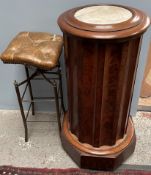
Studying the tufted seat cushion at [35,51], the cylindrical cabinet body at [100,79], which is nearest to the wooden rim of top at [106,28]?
the cylindrical cabinet body at [100,79]

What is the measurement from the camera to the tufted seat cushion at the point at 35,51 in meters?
1.15

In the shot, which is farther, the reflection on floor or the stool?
the reflection on floor

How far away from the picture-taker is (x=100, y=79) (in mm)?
1048

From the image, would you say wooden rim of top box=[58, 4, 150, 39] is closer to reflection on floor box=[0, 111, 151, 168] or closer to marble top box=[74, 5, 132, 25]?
marble top box=[74, 5, 132, 25]

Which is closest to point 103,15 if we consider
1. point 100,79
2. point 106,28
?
point 106,28

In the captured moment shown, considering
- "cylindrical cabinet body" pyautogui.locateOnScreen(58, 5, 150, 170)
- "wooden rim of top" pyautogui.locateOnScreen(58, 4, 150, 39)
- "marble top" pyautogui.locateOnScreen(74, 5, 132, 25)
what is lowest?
"cylindrical cabinet body" pyautogui.locateOnScreen(58, 5, 150, 170)

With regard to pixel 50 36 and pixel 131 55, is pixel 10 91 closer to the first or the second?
pixel 50 36

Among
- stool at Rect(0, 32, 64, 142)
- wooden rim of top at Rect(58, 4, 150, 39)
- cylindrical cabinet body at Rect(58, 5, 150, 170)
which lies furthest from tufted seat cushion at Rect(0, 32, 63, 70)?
wooden rim of top at Rect(58, 4, 150, 39)

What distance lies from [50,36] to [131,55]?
50 cm

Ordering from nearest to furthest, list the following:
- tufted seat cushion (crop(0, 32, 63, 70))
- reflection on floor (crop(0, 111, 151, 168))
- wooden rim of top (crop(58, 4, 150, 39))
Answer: wooden rim of top (crop(58, 4, 150, 39)) → tufted seat cushion (crop(0, 32, 63, 70)) → reflection on floor (crop(0, 111, 151, 168))

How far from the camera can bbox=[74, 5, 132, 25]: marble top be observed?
0.99m

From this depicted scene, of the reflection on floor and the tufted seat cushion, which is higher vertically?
the tufted seat cushion

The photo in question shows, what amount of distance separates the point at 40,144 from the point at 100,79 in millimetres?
729

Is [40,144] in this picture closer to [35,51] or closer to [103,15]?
[35,51]
